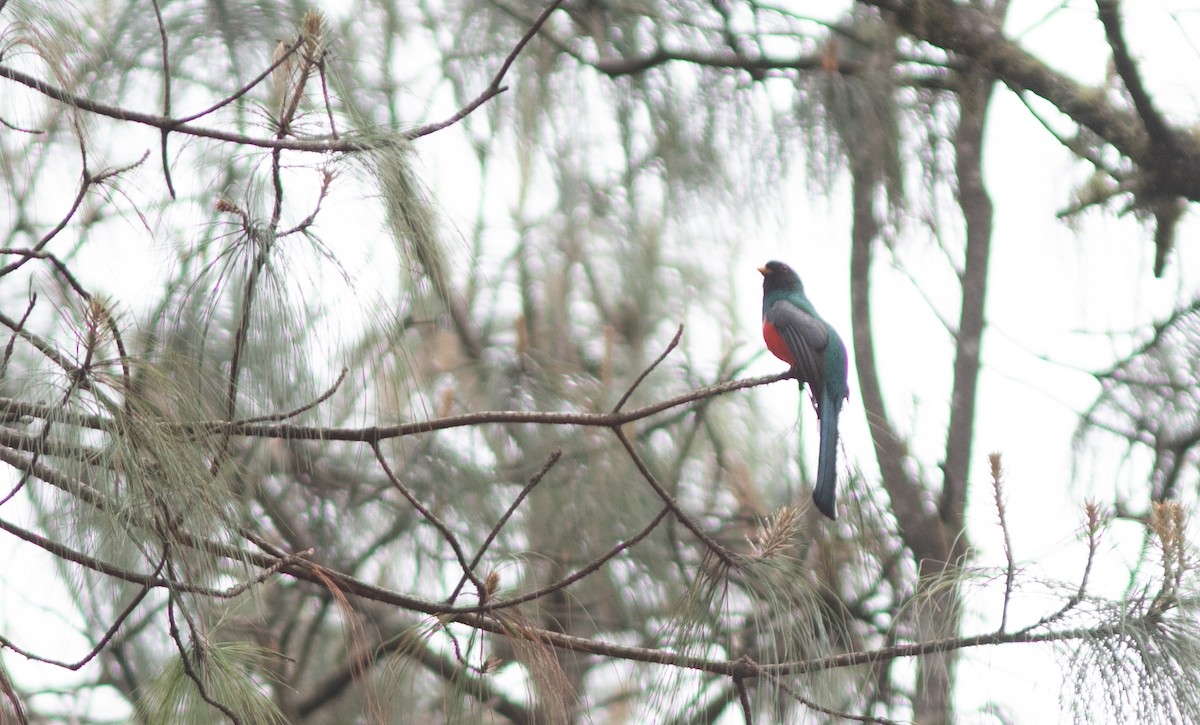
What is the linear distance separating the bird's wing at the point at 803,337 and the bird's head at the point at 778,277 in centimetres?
33

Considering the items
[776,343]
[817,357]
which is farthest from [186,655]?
[776,343]

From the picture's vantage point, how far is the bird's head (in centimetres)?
310

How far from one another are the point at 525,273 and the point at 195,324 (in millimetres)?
2403

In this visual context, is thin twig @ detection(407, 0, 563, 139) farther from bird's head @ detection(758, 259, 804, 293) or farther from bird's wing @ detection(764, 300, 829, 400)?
bird's head @ detection(758, 259, 804, 293)

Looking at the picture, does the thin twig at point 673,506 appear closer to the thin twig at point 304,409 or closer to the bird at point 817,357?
the bird at point 817,357

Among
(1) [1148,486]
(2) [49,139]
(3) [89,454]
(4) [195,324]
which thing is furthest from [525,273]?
(3) [89,454]

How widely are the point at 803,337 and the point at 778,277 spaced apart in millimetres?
680

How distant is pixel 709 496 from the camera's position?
3635mm

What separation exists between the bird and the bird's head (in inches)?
0.6

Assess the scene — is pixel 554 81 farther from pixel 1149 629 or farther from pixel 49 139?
pixel 1149 629

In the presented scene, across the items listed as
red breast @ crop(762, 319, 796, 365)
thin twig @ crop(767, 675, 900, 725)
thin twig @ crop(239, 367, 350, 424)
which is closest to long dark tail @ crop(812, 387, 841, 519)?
thin twig @ crop(767, 675, 900, 725)

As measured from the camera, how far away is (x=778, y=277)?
3139mm

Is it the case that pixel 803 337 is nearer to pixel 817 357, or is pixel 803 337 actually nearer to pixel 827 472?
pixel 817 357

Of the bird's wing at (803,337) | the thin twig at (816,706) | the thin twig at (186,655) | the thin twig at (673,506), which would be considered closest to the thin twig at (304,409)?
the thin twig at (186,655)
